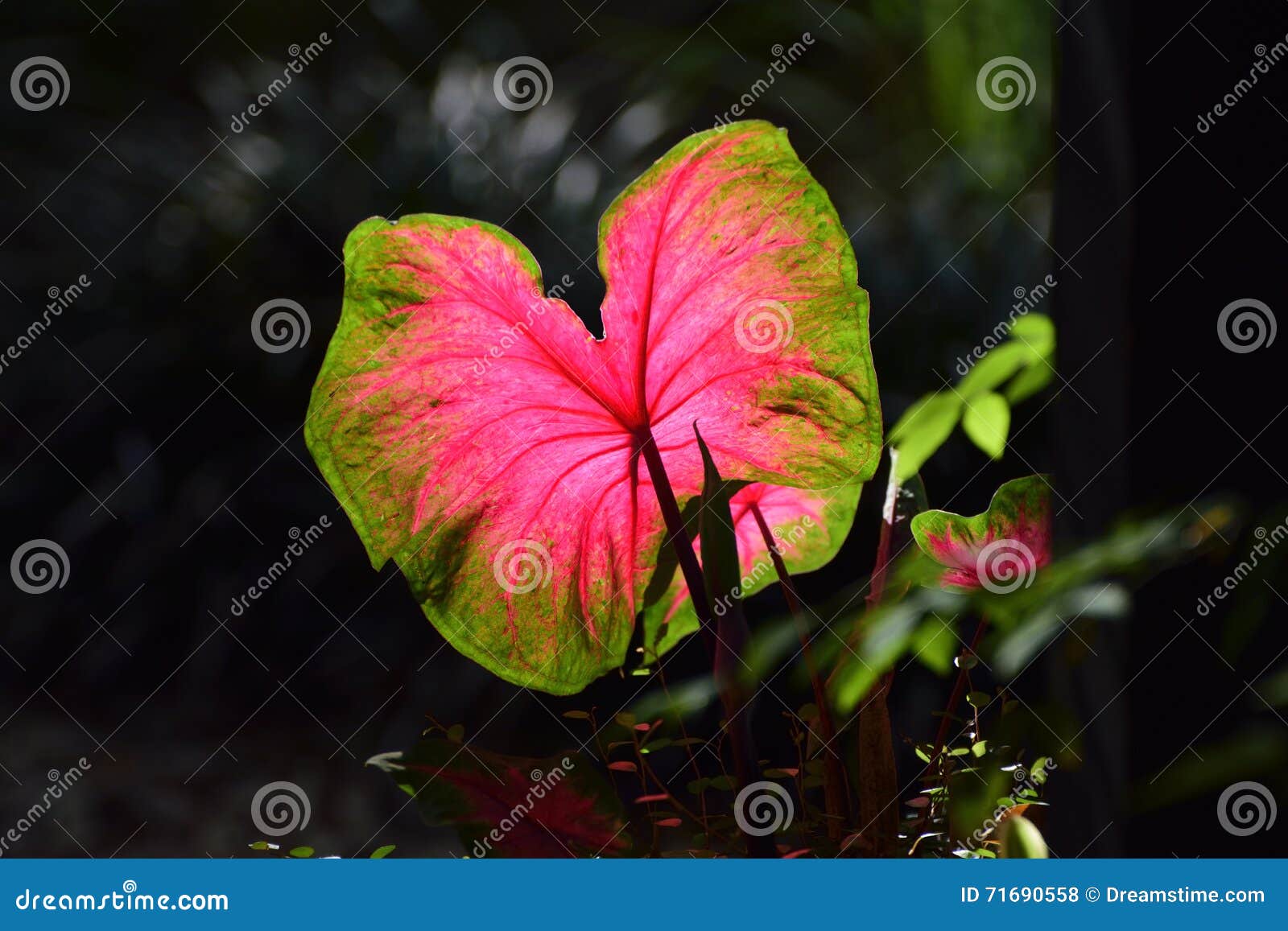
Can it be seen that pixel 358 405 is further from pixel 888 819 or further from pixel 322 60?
pixel 322 60

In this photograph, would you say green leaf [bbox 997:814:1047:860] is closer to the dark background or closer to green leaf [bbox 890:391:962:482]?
green leaf [bbox 890:391:962:482]

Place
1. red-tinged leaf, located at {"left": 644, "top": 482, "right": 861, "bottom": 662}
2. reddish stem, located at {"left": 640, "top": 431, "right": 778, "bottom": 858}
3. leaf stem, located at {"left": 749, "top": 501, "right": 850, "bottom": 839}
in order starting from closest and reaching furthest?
1. reddish stem, located at {"left": 640, "top": 431, "right": 778, "bottom": 858}
2. leaf stem, located at {"left": 749, "top": 501, "right": 850, "bottom": 839}
3. red-tinged leaf, located at {"left": 644, "top": 482, "right": 861, "bottom": 662}

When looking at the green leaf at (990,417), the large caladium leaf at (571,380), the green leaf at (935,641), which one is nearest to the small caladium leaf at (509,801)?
the large caladium leaf at (571,380)

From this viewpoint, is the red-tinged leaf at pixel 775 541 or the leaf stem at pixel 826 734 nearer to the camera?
the leaf stem at pixel 826 734

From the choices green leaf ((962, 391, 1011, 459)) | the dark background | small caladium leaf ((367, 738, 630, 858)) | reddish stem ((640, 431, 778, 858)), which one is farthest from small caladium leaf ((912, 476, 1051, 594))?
the dark background

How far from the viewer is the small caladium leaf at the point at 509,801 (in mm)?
903

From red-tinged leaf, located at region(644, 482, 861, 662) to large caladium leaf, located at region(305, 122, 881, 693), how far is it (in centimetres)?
11

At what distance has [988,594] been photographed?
0.78 meters

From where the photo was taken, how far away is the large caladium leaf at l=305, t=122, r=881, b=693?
851 mm

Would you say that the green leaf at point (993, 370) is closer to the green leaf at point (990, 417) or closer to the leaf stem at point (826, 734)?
the green leaf at point (990, 417)

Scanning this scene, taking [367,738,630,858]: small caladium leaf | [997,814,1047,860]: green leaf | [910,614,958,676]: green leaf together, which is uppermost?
[910,614,958,676]: green leaf

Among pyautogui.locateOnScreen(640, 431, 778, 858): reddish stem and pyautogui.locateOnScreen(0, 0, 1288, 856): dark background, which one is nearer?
pyautogui.locateOnScreen(640, 431, 778, 858): reddish stem

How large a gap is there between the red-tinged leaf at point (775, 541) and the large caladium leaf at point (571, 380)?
0.11m

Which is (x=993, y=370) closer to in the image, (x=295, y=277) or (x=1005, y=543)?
(x=1005, y=543)
